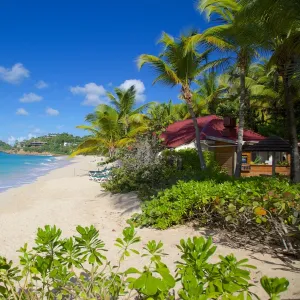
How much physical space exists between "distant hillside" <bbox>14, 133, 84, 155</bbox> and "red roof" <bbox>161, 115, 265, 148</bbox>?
102 metres

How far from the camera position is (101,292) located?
1947 mm

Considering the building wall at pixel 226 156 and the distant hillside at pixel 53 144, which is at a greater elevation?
the distant hillside at pixel 53 144

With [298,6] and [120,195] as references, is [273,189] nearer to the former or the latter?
[298,6]

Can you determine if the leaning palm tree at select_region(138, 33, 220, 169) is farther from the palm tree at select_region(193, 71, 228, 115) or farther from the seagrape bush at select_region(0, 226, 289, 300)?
the palm tree at select_region(193, 71, 228, 115)

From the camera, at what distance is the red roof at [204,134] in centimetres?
1511

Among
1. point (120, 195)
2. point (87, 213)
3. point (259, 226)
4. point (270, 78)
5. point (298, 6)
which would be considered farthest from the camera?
point (270, 78)

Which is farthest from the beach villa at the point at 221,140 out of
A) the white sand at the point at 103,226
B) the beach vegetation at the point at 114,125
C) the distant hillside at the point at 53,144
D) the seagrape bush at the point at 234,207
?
the distant hillside at the point at 53,144

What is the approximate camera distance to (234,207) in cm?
451

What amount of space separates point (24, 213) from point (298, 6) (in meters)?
8.90

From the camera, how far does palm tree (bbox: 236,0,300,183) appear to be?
650 centimetres

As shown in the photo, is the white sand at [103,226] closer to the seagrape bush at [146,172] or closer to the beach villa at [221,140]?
the seagrape bush at [146,172]

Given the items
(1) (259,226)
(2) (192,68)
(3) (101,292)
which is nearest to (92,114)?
(2) (192,68)

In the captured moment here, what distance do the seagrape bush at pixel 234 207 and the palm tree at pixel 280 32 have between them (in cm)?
396

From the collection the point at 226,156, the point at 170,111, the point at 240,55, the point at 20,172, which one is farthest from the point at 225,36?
the point at 20,172
